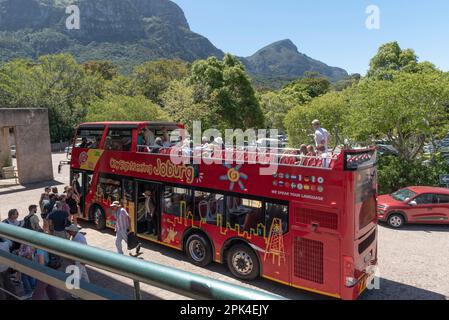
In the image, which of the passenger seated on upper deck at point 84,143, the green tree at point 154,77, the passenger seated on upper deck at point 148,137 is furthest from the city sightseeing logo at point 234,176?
the green tree at point 154,77

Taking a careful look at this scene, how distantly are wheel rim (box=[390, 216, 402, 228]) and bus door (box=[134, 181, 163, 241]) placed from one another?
9.61 meters

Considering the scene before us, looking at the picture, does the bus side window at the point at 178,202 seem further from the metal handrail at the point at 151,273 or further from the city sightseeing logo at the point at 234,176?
the metal handrail at the point at 151,273

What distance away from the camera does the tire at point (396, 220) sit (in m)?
15.5

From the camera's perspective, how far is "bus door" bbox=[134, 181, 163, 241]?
40.4ft

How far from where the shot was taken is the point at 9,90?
50062mm

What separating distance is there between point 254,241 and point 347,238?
2.49 metres

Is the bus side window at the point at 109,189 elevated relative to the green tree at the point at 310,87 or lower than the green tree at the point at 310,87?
lower

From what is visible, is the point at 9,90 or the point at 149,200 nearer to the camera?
the point at 149,200

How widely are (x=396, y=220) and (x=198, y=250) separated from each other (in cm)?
895

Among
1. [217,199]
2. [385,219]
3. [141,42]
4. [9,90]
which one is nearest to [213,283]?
[217,199]

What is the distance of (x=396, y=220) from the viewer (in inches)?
613

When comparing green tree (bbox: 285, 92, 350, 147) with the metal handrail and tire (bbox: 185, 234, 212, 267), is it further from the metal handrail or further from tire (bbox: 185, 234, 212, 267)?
the metal handrail

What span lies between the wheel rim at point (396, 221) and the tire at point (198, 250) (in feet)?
28.5
